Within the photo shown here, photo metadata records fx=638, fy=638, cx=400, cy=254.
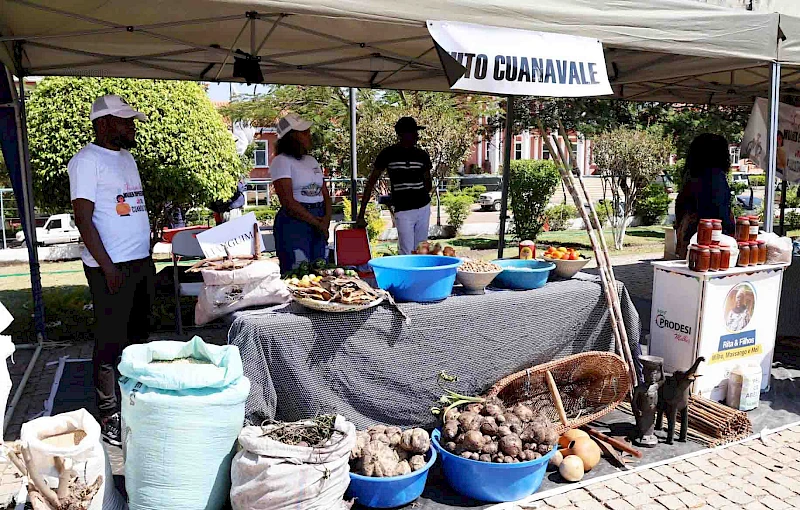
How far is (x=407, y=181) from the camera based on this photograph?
18.8 ft

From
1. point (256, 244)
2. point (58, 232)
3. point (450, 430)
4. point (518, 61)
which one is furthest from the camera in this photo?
point (58, 232)

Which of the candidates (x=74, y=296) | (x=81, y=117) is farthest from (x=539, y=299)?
(x=81, y=117)

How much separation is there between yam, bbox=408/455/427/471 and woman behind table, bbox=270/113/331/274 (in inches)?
86.4

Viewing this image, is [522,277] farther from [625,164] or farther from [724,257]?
[625,164]

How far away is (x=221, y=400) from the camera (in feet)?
8.52

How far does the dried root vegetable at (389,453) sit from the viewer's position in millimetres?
2844

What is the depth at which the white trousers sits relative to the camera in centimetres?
580

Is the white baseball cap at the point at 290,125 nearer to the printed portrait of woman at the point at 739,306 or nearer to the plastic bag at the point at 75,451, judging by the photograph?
the plastic bag at the point at 75,451

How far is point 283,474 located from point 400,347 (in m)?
1.04

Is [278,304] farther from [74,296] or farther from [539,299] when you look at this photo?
[74,296]

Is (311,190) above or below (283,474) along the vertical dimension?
above

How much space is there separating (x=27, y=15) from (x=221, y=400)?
3.18 meters

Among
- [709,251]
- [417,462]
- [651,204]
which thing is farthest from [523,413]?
[651,204]

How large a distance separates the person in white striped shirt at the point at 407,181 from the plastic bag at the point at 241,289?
2.35 meters
